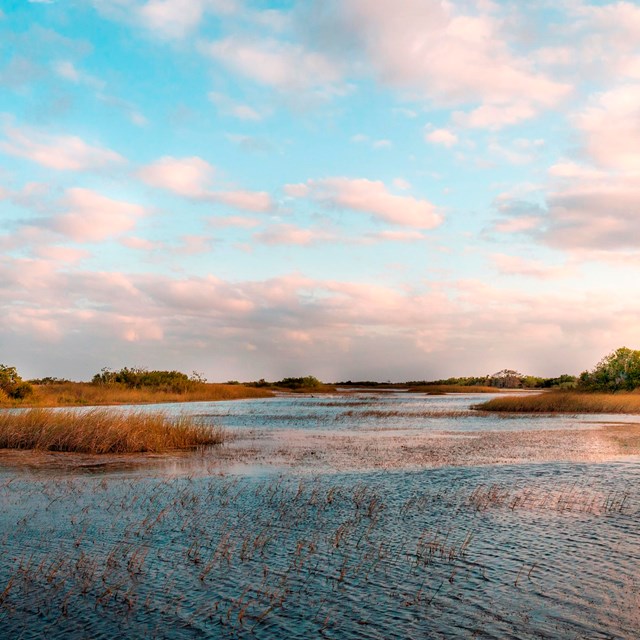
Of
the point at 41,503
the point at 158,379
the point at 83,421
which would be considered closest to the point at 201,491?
the point at 41,503

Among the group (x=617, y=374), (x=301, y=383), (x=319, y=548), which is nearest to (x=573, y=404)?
(x=617, y=374)

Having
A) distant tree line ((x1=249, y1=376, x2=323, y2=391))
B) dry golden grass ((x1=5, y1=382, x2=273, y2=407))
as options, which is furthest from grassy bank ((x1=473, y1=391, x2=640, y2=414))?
distant tree line ((x1=249, y1=376, x2=323, y2=391))

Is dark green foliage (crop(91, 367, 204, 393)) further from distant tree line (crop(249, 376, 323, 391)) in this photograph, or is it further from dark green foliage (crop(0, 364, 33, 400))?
distant tree line (crop(249, 376, 323, 391))

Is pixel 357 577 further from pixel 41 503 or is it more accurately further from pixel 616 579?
pixel 41 503

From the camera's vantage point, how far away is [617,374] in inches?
2667

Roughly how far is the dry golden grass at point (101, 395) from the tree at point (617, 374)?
150ft

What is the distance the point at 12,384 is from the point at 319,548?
49.5 m

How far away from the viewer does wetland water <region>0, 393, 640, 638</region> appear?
813 cm

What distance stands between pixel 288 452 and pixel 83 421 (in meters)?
9.07

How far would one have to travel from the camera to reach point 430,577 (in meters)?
9.84

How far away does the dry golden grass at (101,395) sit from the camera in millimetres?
53463

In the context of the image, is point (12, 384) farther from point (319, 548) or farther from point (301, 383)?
point (301, 383)

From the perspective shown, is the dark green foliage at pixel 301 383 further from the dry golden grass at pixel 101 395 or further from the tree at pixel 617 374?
the tree at pixel 617 374

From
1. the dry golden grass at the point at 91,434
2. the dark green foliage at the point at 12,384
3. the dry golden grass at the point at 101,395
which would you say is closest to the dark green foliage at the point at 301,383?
the dry golden grass at the point at 101,395
